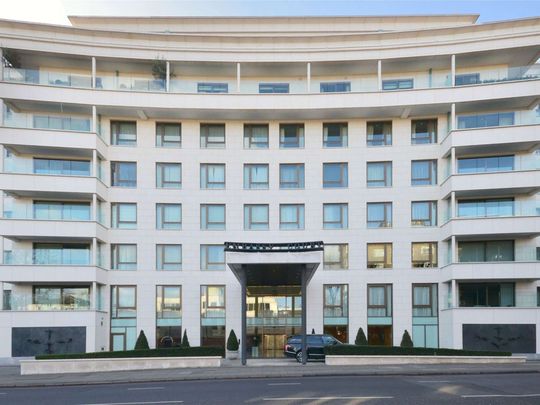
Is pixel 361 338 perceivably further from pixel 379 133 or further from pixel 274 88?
pixel 274 88

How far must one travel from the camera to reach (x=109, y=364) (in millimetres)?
30703

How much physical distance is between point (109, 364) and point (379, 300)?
61.8ft

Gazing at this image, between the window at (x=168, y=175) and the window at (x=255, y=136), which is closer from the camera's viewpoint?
the window at (x=168, y=175)

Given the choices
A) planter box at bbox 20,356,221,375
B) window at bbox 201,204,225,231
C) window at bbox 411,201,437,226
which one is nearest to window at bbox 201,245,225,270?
window at bbox 201,204,225,231

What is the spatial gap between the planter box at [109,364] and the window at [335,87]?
19905mm

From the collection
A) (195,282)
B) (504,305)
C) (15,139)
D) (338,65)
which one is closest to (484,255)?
(504,305)

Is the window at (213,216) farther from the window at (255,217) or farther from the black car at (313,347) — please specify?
the black car at (313,347)

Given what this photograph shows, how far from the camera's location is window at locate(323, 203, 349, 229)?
4272cm

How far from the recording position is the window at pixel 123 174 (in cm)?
4275

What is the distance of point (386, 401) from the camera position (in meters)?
17.0

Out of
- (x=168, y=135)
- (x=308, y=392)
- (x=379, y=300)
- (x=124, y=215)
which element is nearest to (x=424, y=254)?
(x=379, y=300)

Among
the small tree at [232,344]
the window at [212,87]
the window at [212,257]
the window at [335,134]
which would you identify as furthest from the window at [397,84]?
the small tree at [232,344]

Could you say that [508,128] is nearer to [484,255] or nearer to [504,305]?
[484,255]

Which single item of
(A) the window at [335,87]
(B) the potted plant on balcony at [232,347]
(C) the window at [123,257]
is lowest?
(B) the potted plant on balcony at [232,347]
